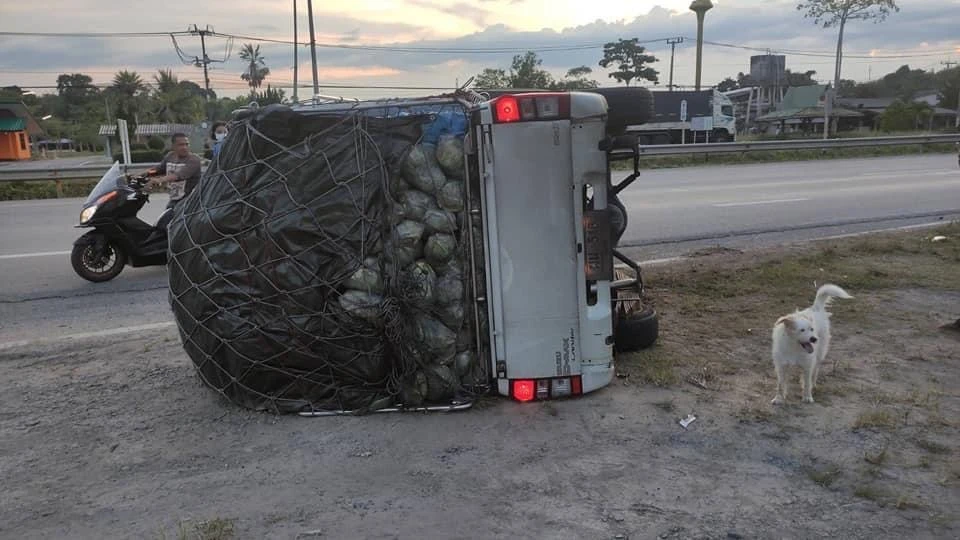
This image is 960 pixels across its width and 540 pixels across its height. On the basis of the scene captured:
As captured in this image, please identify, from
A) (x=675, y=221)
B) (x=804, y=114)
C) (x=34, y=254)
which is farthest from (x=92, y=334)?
(x=804, y=114)

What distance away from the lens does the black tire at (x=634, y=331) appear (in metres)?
4.74

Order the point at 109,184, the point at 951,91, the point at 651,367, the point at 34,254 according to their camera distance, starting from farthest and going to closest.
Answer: the point at 951,91, the point at 34,254, the point at 109,184, the point at 651,367

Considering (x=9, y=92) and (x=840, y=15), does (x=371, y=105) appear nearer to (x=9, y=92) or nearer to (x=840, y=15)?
(x=840, y=15)

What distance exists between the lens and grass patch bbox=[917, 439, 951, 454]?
3.45 meters

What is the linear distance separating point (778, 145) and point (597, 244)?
74.3 ft

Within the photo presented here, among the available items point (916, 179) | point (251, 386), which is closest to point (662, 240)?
point (251, 386)

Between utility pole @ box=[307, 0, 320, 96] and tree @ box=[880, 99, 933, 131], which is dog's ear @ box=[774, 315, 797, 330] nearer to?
utility pole @ box=[307, 0, 320, 96]

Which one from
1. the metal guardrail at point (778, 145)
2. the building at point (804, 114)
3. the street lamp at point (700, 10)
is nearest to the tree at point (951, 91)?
the building at point (804, 114)

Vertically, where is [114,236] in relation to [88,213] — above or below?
below

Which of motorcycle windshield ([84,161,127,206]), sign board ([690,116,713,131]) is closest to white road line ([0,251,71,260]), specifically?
motorcycle windshield ([84,161,127,206])

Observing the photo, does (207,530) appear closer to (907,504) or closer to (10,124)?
(907,504)

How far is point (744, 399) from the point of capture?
4.13 meters

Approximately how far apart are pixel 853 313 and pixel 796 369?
5.00ft

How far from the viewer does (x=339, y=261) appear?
3865 millimetres
